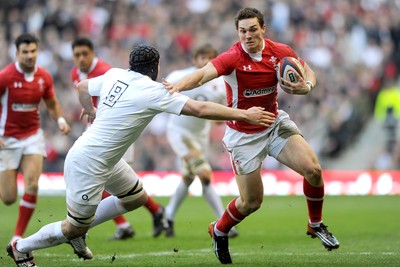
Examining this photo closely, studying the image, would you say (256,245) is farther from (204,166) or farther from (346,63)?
(346,63)

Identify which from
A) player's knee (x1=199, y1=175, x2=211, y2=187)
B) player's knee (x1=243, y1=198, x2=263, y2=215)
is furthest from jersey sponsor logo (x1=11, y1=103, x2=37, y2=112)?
player's knee (x1=243, y1=198, x2=263, y2=215)

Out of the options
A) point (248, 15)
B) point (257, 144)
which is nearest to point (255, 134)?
point (257, 144)

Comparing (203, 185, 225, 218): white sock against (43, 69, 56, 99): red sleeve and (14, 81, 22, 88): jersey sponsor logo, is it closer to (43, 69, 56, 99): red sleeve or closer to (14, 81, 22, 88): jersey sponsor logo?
(43, 69, 56, 99): red sleeve

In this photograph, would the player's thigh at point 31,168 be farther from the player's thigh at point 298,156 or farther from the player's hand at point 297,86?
the player's hand at point 297,86

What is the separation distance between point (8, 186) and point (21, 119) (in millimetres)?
928

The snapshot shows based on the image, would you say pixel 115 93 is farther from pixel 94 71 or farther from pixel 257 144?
pixel 94 71

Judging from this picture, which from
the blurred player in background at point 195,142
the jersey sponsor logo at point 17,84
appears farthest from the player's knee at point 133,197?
the blurred player in background at point 195,142

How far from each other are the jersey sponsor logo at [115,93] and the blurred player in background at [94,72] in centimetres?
380

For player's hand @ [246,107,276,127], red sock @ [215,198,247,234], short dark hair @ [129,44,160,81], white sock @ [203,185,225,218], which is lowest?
white sock @ [203,185,225,218]

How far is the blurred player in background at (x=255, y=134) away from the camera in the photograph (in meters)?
10.1

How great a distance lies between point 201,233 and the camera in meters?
14.5

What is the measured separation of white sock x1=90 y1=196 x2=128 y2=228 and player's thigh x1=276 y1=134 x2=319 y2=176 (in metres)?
1.78

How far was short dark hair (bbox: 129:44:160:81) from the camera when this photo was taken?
9180 millimetres

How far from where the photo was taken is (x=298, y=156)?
10117 millimetres
